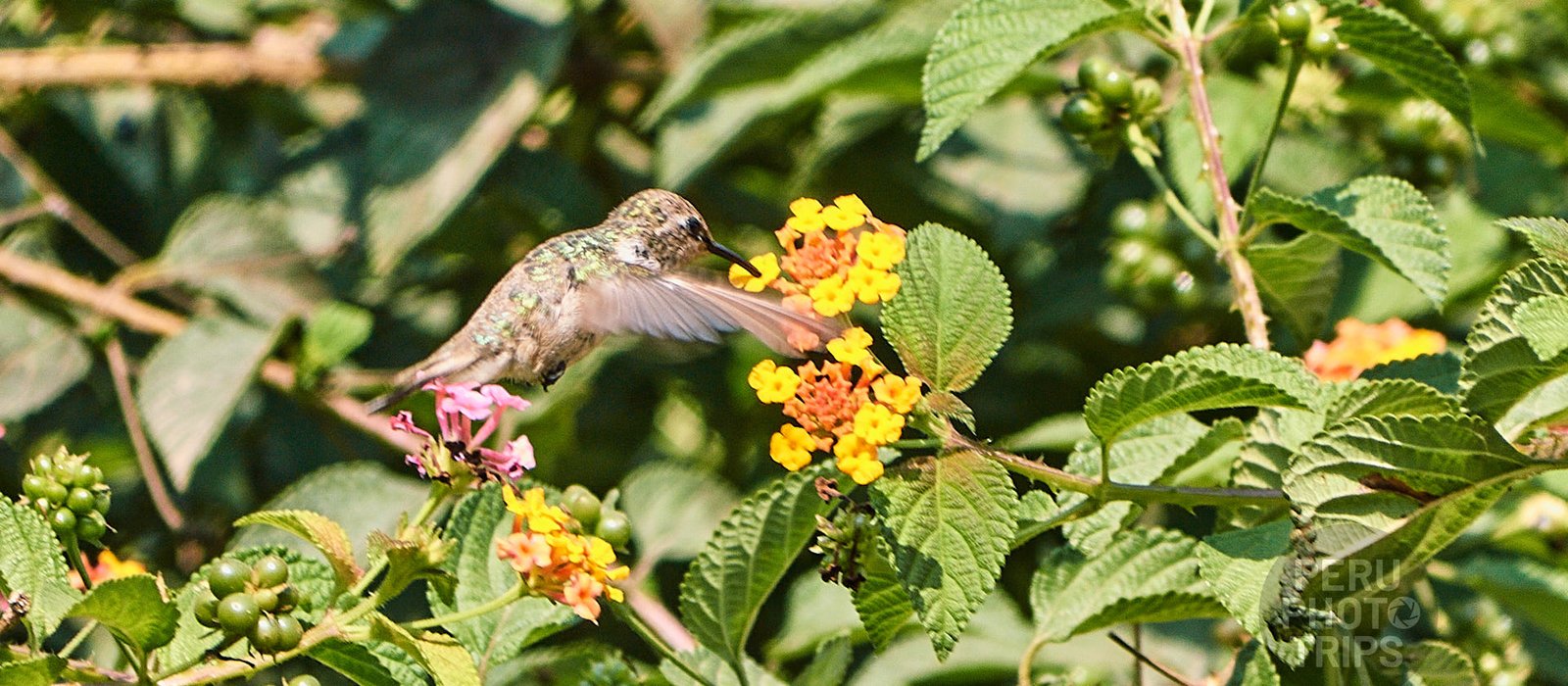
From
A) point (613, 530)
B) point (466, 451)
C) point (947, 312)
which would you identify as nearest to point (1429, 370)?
point (947, 312)

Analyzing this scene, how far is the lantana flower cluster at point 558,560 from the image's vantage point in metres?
1.36

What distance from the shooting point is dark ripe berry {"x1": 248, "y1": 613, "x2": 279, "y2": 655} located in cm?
132

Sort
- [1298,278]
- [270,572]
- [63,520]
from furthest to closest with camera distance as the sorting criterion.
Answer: [1298,278] → [63,520] → [270,572]

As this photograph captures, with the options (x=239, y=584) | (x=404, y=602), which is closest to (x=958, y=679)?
(x=404, y=602)

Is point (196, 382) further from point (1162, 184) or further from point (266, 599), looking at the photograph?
point (1162, 184)

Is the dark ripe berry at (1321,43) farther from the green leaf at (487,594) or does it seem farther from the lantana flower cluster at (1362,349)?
the green leaf at (487,594)

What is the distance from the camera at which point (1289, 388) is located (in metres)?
1.34

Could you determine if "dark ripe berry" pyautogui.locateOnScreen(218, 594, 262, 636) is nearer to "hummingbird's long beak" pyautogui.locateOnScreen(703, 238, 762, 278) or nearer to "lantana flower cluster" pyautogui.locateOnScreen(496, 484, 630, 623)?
"lantana flower cluster" pyautogui.locateOnScreen(496, 484, 630, 623)

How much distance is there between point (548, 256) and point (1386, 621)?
100 centimetres

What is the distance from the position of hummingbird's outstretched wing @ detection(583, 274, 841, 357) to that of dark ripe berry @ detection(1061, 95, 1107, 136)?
0.43 m

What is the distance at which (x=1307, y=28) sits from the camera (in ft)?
5.69

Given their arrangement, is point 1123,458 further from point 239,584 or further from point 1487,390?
point 239,584

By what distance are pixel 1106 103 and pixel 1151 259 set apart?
2.89 feet

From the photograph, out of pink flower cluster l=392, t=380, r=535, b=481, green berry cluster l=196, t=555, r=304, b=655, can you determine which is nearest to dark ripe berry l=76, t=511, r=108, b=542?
green berry cluster l=196, t=555, r=304, b=655
